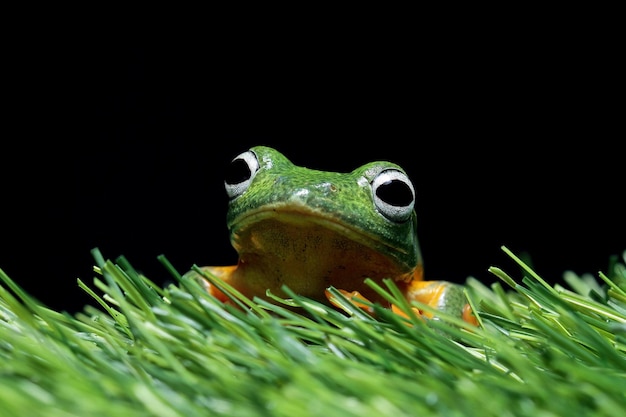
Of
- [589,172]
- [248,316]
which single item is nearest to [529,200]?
[589,172]

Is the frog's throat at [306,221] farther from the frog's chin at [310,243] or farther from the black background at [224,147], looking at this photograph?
the black background at [224,147]

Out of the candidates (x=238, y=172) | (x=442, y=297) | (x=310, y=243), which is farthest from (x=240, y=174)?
(x=442, y=297)

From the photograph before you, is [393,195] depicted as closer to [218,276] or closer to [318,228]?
[318,228]

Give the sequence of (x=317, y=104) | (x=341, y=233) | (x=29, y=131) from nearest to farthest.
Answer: (x=341, y=233) → (x=29, y=131) → (x=317, y=104)

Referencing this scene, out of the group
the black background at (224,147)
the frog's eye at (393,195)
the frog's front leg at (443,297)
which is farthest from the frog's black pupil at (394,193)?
the black background at (224,147)

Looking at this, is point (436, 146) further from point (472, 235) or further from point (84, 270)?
point (84, 270)

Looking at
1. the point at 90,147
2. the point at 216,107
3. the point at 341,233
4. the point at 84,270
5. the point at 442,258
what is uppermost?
the point at 216,107
